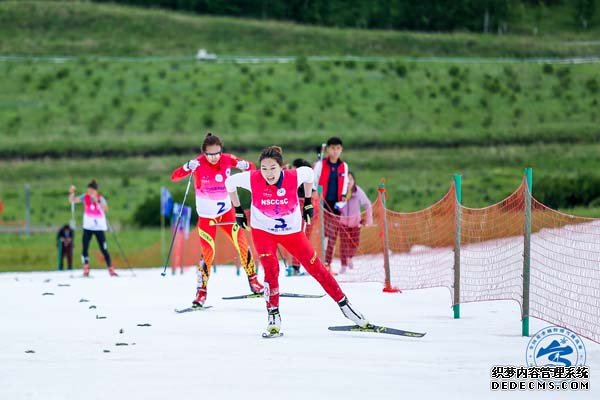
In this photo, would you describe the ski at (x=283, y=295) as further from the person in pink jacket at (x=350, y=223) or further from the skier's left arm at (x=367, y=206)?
the person in pink jacket at (x=350, y=223)

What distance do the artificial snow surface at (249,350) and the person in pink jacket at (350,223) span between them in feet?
10.2

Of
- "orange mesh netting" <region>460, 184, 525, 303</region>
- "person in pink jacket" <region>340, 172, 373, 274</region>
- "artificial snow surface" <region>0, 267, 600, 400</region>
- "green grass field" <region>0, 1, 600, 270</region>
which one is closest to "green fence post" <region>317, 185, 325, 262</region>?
"person in pink jacket" <region>340, 172, 373, 274</region>

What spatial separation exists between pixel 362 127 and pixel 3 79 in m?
18.7

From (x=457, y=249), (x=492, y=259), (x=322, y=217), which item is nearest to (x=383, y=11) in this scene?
(x=492, y=259)

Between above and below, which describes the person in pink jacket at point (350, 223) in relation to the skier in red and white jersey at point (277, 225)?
below

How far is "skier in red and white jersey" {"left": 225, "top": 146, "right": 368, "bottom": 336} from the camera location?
12.4 meters

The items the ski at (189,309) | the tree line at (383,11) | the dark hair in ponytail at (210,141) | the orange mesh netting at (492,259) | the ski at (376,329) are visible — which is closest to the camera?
the ski at (376,329)

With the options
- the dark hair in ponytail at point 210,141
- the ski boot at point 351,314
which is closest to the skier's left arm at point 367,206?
the dark hair in ponytail at point 210,141

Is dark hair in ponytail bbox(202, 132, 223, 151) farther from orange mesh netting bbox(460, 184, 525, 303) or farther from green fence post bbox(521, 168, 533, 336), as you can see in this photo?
green fence post bbox(521, 168, 533, 336)

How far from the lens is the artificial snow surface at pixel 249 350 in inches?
377

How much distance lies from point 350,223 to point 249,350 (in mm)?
9249

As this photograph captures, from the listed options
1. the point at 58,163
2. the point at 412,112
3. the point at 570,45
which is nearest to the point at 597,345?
the point at 58,163

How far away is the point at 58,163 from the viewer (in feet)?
169

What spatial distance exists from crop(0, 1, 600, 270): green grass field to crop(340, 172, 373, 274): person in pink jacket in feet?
48.4
